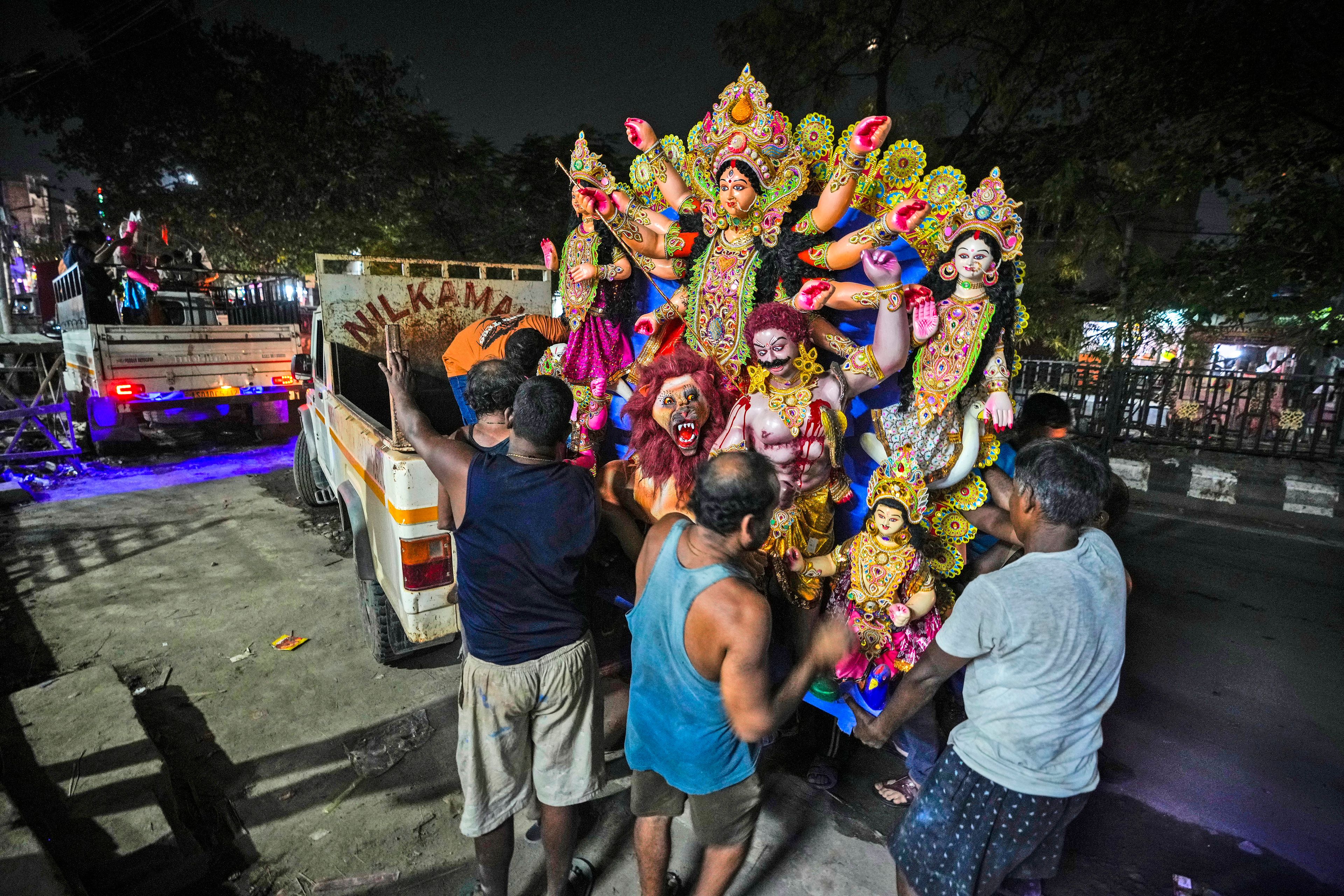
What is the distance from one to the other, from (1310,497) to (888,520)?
7.98m

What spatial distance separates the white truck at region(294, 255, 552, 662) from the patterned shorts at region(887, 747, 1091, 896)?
230cm

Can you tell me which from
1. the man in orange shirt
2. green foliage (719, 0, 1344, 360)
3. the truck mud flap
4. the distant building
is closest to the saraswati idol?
the man in orange shirt

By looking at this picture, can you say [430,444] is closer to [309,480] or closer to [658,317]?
[658,317]

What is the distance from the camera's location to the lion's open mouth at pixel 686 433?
3.01m

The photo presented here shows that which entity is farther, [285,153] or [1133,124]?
[285,153]

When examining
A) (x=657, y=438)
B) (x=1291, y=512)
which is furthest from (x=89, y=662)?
(x=1291, y=512)

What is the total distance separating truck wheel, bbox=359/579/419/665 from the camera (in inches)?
156

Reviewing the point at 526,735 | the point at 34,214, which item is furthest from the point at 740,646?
the point at 34,214

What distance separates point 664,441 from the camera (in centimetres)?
318

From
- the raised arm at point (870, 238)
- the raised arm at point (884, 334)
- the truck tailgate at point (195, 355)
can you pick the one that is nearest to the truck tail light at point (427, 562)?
the raised arm at point (884, 334)

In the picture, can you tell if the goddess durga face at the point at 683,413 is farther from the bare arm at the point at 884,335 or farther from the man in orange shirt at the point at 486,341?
the man in orange shirt at the point at 486,341

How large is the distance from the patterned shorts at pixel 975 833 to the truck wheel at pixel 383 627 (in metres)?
3.06

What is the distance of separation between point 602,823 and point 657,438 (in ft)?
5.91

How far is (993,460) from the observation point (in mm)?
3000
